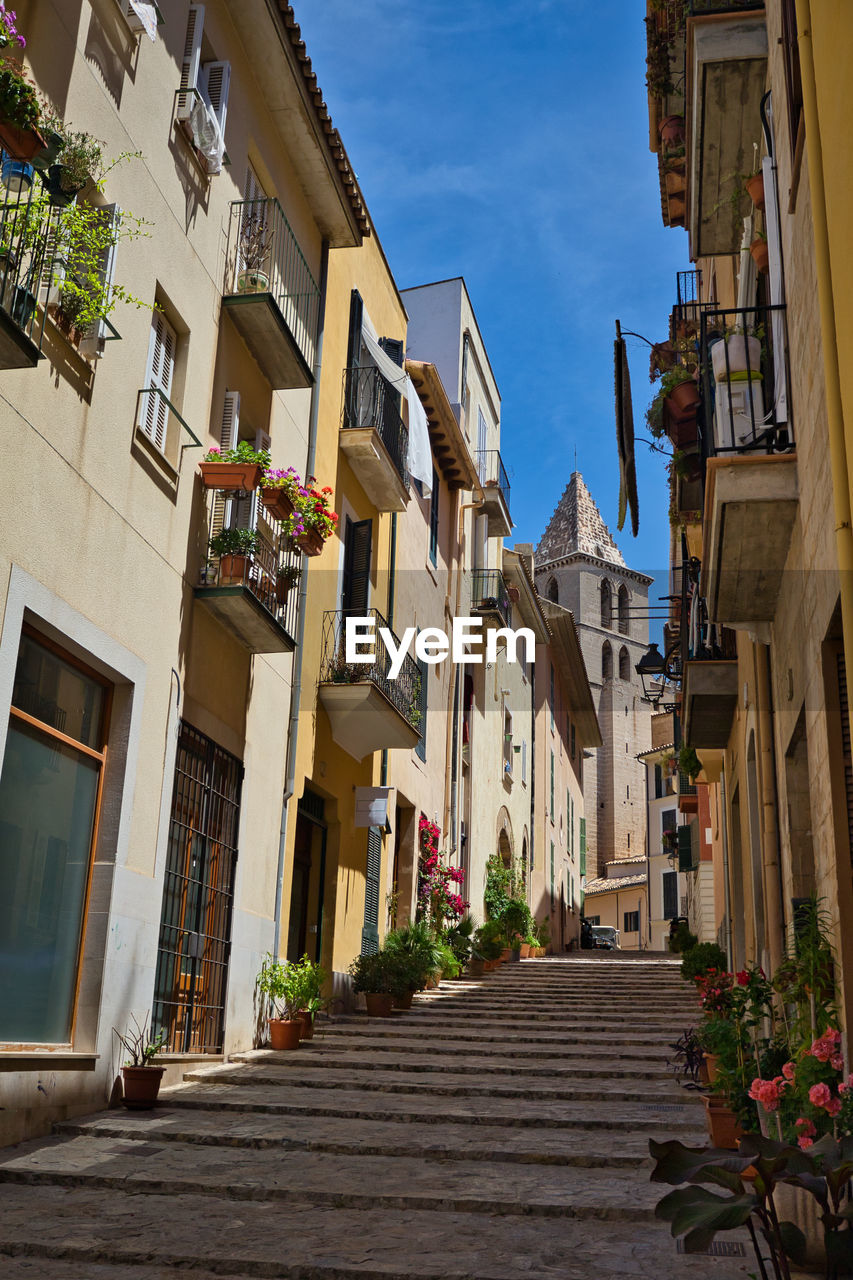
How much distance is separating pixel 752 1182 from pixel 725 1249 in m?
1.82

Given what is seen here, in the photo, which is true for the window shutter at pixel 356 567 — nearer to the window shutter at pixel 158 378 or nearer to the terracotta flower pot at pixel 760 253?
the window shutter at pixel 158 378

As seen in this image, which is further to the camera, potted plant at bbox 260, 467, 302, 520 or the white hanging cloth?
Result: the white hanging cloth

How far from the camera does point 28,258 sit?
7594 millimetres

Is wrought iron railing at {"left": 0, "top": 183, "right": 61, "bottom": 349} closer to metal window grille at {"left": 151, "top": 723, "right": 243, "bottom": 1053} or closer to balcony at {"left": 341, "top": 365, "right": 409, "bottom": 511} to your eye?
metal window grille at {"left": 151, "top": 723, "right": 243, "bottom": 1053}

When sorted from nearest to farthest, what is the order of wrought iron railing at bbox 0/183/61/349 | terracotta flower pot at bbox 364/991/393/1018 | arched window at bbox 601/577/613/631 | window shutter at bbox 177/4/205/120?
wrought iron railing at bbox 0/183/61/349
window shutter at bbox 177/4/205/120
terracotta flower pot at bbox 364/991/393/1018
arched window at bbox 601/577/613/631

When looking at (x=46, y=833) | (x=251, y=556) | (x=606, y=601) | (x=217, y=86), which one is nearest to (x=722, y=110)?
(x=217, y=86)

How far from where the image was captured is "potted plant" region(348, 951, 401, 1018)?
14.7 meters

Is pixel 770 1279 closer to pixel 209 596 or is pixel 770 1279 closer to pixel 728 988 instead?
pixel 728 988

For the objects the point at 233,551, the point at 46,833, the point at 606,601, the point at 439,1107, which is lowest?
the point at 439,1107

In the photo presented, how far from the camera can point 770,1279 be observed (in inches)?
185

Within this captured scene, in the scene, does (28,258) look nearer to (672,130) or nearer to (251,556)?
(251,556)

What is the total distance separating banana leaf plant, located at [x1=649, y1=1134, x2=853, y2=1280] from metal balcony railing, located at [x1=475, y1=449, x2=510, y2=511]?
21.9m

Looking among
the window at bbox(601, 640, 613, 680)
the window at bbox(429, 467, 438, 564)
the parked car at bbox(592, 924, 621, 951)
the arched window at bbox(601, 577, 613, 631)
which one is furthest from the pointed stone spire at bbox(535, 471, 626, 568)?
the window at bbox(429, 467, 438, 564)

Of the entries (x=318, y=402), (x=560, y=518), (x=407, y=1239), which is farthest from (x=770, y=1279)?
(x=560, y=518)
